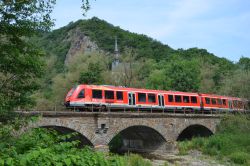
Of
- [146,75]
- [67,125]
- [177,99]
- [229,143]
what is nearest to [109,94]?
[67,125]

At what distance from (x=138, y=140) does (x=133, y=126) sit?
228 inches

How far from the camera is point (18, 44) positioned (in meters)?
11.2

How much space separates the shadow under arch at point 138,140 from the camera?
33.6m

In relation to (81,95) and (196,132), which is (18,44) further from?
(196,132)

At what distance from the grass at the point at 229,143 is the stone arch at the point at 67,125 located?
10.6 m

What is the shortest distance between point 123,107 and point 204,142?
9526 millimetres

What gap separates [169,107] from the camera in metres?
34.3

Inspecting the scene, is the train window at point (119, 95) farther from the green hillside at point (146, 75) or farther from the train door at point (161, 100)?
the green hillside at point (146, 75)

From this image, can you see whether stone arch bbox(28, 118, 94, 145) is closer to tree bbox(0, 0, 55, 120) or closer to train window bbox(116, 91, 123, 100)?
train window bbox(116, 91, 123, 100)

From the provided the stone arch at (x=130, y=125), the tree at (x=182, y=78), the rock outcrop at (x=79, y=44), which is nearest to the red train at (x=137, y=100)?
the stone arch at (x=130, y=125)

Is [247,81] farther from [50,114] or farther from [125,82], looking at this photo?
[50,114]

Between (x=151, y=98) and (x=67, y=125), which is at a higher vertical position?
(x=151, y=98)

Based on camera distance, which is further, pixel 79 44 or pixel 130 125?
pixel 79 44

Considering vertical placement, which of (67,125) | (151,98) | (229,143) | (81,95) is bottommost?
(229,143)
